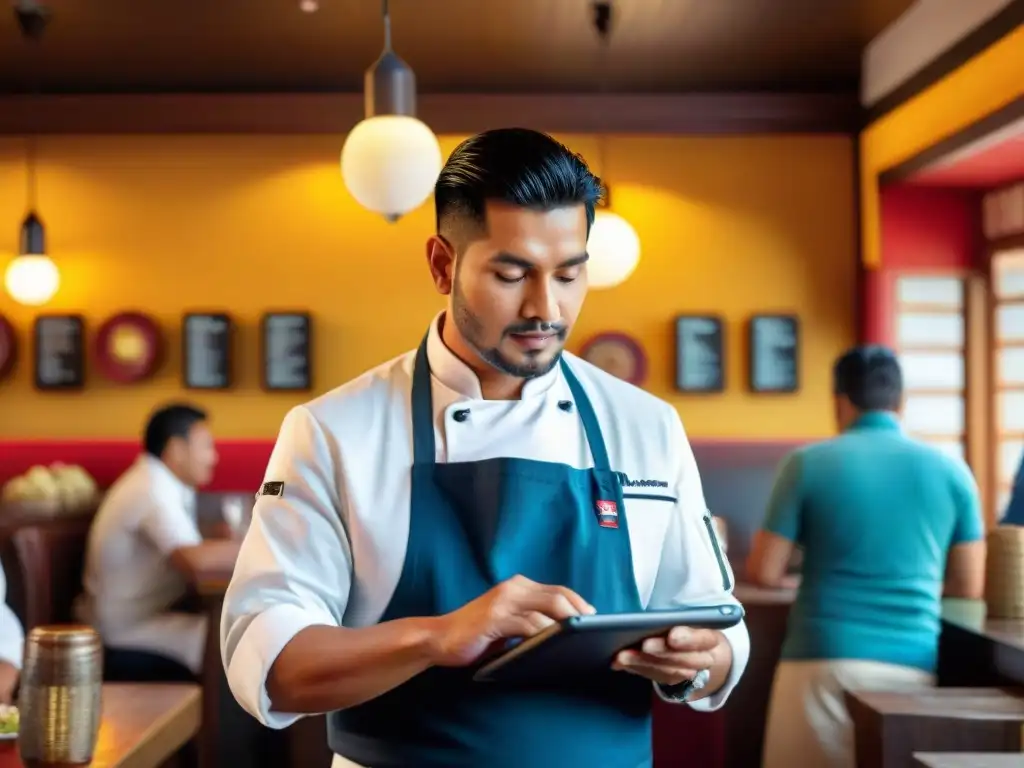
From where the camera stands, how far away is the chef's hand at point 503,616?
50.6 inches

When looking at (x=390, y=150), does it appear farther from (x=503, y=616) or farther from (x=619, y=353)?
(x=619, y=353)

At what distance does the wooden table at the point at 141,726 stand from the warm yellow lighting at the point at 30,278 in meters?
3.58

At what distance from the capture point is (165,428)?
4.66 meters

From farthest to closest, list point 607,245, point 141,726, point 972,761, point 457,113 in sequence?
point 457,113
point 607,245
point 141,726
point 972,761

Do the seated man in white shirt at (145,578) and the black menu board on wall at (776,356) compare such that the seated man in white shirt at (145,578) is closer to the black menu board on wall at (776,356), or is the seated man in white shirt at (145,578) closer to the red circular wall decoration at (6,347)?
the red circular wall decoration at (6,347)

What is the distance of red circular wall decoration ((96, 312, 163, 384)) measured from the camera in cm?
636

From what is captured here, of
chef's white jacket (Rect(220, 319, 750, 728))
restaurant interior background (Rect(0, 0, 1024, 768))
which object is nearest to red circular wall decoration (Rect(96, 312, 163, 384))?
restaurant interior background (Rect(0, 0, 1024, 768))

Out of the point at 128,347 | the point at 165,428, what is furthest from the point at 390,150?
the point at 128,347

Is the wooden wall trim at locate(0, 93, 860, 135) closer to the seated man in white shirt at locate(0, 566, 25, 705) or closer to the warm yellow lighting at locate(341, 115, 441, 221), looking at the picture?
the warm yellow lighting at locate(341, 115, 441, 221)

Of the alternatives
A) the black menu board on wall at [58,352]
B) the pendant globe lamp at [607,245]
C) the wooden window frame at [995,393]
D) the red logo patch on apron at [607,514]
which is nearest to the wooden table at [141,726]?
the red logo patch on apron at [607,514]

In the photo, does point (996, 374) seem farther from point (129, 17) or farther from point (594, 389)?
point (594, 389)

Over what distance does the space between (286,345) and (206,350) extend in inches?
16.6

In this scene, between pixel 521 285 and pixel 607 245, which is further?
pixel 607 245

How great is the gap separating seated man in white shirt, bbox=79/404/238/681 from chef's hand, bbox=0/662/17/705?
185 cm
